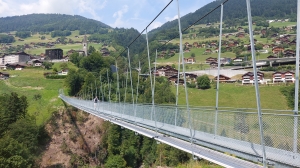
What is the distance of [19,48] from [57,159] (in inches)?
4026

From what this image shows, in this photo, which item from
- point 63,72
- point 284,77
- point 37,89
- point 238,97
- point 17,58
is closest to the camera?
point 238,97

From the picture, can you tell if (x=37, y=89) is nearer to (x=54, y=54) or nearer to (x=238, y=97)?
(x=238, y=97)

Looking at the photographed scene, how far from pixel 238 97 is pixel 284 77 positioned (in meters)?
5.69

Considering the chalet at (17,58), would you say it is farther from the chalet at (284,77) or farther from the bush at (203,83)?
the chalet at (284,77)

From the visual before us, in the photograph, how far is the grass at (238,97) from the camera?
→ 27.4 m

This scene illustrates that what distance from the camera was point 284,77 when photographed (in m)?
32.2

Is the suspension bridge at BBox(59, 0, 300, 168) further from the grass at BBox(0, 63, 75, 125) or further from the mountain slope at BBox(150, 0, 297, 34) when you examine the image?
the mountain slope at BBox(150, 0, 297, 34)

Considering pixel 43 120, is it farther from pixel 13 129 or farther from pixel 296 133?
pixel 296 133

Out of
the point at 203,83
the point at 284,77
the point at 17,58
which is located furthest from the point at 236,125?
the point at 17,58

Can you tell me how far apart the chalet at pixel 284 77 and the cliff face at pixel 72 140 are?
2026 cm

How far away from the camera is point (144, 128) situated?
1087 cm

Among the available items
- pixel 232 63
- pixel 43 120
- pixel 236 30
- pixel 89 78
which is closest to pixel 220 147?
pixel 43 120

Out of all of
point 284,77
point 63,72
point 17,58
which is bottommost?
point 284,77

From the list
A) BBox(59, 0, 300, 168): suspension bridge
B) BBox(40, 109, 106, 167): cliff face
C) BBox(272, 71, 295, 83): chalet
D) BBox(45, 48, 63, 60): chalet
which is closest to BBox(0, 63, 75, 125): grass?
BBox(40, 109, 106, 167): cliff face
